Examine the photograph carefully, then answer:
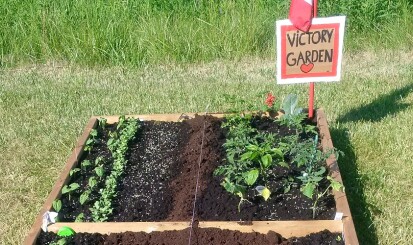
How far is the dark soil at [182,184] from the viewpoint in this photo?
11.5 ft

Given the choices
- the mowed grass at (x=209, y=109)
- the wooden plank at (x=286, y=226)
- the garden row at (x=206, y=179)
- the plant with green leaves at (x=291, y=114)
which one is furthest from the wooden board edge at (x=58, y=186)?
the plant with green leaves at (x=291, y=114)

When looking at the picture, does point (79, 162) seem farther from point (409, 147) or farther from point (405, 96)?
point (405, 96)

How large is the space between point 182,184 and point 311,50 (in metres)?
1.17

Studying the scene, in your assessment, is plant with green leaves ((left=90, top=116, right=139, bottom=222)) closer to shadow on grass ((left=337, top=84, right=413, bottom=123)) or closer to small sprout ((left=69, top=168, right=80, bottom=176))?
small sprout ((left=69, top=168, right=80, bottom=176))

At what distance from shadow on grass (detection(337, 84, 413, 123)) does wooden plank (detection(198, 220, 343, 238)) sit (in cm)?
188

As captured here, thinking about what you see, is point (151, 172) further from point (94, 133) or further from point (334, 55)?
point (334, 55)

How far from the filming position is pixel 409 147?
180 inches

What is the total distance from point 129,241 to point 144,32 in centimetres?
363

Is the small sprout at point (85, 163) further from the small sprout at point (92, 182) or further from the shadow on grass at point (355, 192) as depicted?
the shadow on grass at point (355, 192)

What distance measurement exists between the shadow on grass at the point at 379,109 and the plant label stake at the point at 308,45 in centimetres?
100

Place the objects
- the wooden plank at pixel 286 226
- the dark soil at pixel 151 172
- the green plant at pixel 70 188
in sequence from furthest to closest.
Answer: the green plant at pixel 70 188, the dark soil at pixel 151 172, the wooden plank at pixel 286 226

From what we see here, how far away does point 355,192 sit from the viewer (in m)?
4.06

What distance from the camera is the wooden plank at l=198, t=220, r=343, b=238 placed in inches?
129

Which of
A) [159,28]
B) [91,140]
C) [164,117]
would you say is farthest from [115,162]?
[159,28]
